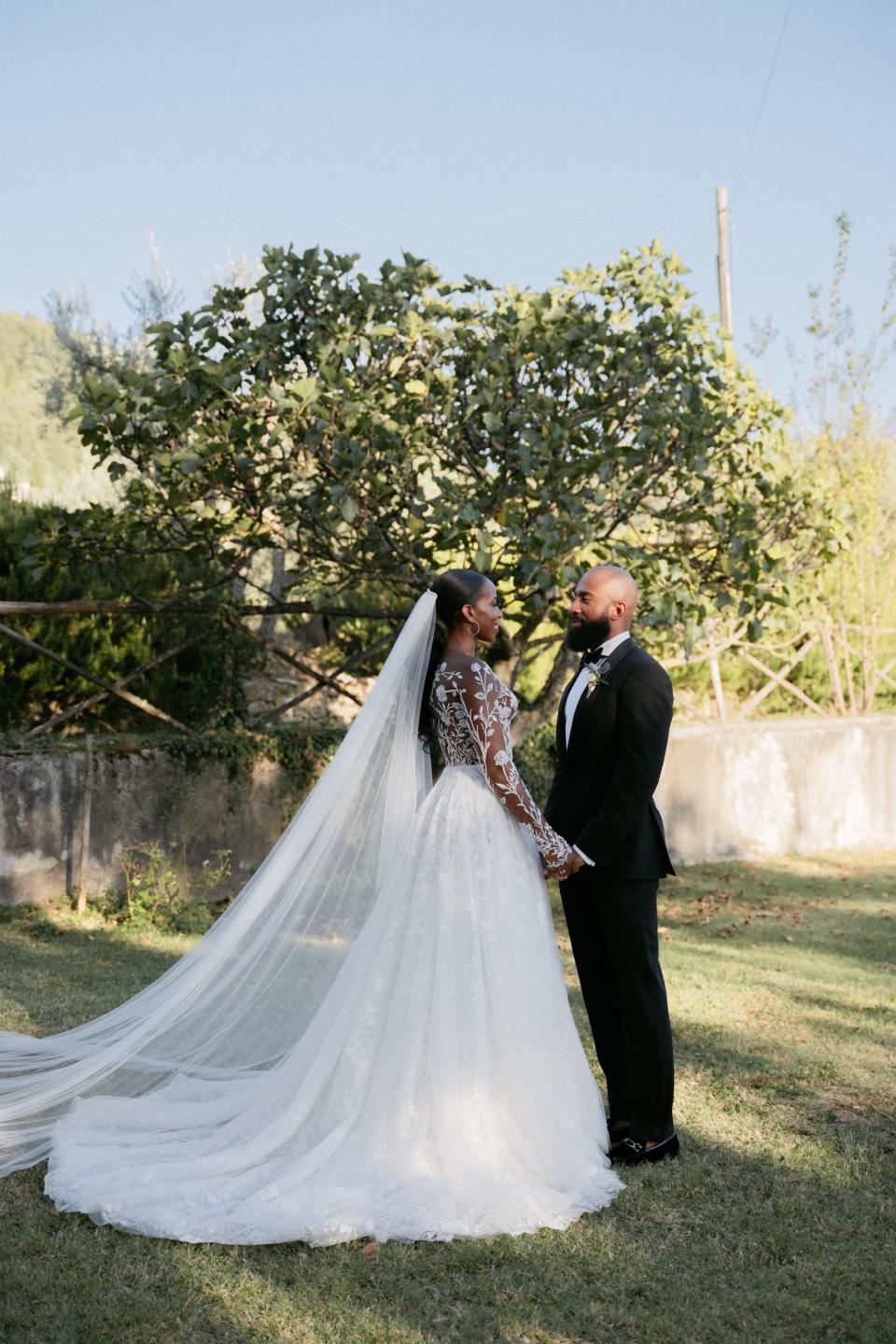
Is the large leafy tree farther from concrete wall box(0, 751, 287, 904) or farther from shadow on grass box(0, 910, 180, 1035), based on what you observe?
shadow on grass box(0, 910, 180, 1035)

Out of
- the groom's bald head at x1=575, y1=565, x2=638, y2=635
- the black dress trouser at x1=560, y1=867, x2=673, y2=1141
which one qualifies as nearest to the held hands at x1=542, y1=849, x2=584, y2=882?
the black dress trouser at x1=560, y1=867, x2=673, y2=1141

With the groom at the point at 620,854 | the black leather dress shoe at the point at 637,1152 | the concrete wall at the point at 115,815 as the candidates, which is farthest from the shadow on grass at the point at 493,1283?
the concrete wall at the point at 115,815

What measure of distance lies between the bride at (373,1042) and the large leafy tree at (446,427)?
2870 millimetres

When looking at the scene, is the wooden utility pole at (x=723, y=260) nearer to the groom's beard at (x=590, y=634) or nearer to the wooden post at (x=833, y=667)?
the wooden post at (x=833, y=667)

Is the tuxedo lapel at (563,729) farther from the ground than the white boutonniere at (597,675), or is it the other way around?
the white boutonniere at (597,675)

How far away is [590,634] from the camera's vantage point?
4.70 meters

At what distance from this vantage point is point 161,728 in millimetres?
9734

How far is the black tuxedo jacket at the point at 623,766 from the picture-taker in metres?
4.47

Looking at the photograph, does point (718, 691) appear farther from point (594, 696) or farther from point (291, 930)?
point (291, 930)

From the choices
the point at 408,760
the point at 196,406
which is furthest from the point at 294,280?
the point at 408,760

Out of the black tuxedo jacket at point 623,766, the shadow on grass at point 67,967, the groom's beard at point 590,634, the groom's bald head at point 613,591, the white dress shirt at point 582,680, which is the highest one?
the groom's bald head at point 613,591

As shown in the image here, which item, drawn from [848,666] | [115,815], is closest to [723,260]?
[848,666]

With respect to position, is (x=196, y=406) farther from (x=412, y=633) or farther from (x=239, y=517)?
(x=412, y=633)

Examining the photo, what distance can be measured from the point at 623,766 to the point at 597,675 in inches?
14.3
